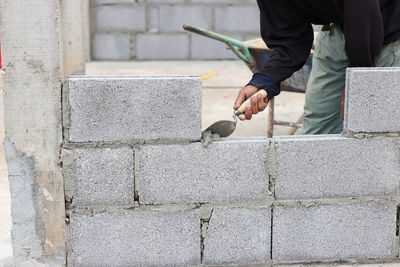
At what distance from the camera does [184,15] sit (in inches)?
403

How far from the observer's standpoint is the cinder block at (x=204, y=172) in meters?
3.07

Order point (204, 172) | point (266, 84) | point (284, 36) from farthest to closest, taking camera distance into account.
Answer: point (284, 36) → point (266, 84) → point (204, 172)

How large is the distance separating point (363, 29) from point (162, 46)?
7480 millimetres

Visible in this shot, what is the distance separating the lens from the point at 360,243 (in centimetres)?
328

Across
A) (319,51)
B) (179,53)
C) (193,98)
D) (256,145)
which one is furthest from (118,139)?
(179,53)

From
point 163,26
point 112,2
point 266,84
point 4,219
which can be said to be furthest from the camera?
point 163,26

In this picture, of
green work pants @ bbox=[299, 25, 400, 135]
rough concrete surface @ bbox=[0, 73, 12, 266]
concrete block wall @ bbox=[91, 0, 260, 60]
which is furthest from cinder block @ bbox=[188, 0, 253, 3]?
green work pants @ bbox=[299, 25, 400, 135]

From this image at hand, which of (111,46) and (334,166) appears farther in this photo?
(111,46)

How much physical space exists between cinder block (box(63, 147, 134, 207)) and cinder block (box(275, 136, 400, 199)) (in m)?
0.67

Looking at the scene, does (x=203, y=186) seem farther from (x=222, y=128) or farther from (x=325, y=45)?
(x=325, y=45)

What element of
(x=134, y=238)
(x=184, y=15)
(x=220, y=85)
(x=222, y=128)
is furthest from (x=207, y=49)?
(x=134, y=238)

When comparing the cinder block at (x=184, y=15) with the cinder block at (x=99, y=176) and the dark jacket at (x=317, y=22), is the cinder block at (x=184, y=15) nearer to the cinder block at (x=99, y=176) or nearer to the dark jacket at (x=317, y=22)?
the dark jacket at (x=317, y=22)

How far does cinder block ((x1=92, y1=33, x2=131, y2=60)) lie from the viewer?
1028 cm

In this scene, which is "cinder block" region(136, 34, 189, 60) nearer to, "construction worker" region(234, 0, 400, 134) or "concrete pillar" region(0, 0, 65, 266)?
"construction worker" region(234, 0, 400, 134)
